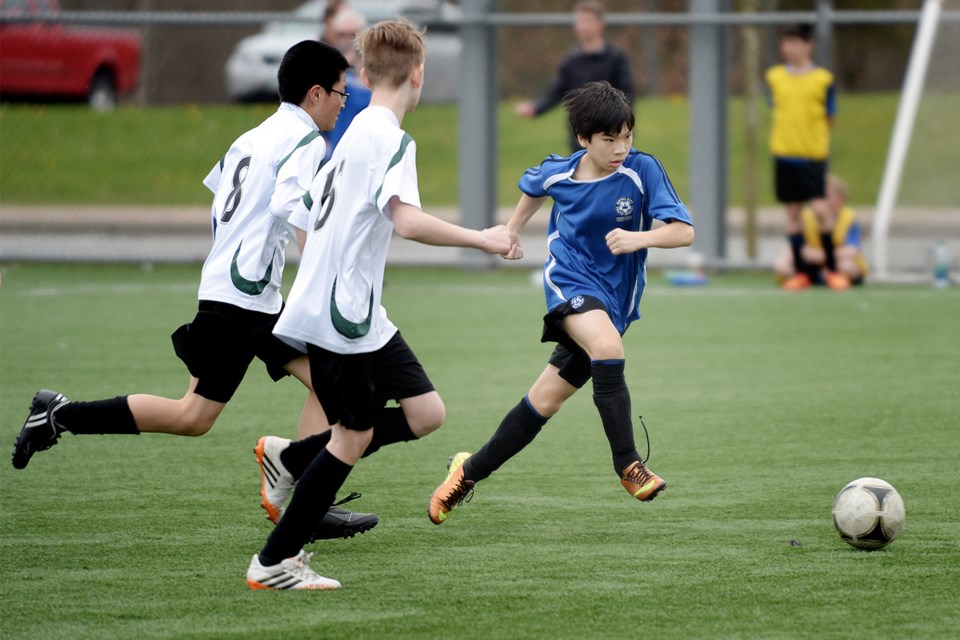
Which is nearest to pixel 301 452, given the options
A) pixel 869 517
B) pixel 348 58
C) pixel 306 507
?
pixel 306 507

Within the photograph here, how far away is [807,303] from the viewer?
36.2 ft

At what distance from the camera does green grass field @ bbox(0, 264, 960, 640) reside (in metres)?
3.90

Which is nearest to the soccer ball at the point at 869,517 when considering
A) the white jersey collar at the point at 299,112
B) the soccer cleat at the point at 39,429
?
the white jersey collar at the point at 299,112

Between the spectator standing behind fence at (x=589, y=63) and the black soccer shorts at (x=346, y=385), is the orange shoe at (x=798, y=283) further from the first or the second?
the black soccer shorts at (x=346, y=385)

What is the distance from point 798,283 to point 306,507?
8621mm

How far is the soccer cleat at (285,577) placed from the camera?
162 inches

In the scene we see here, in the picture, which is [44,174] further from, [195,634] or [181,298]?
[195,634]

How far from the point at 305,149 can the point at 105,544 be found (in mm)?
1499

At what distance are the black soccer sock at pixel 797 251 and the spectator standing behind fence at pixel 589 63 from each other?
1885mm

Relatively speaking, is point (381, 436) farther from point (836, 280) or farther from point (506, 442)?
point (836, 280)

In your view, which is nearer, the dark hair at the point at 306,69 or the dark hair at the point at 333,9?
the dark hair at the point at 306,69

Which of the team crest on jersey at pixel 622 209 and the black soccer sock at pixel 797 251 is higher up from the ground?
the team crest on jersey at pixel 622 209

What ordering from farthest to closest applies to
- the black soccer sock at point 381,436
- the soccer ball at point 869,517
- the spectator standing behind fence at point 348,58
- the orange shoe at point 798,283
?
the orange shoe at point 798,283, the spectator standing behind fence at point 348,58, the black soccer sock at point 381,436, the soccer ball at point 869,517

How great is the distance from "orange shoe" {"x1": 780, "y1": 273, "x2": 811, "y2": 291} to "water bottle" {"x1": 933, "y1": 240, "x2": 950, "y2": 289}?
1.16 meters
